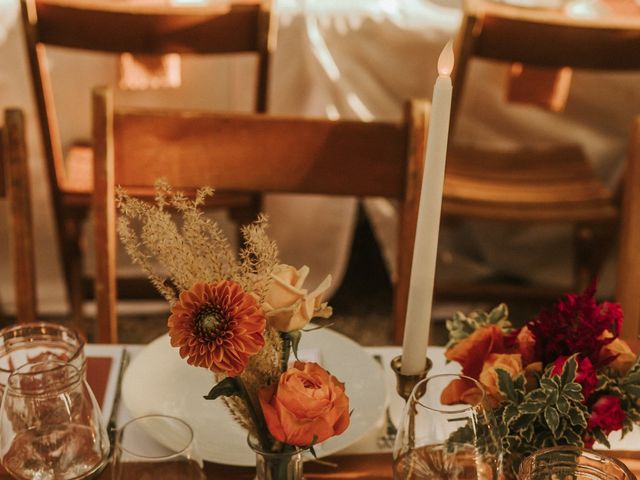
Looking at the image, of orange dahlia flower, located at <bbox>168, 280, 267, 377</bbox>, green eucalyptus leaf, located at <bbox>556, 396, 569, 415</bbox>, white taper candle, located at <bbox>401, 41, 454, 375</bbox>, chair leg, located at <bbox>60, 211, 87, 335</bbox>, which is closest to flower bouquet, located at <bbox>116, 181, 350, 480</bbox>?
orange dahlia flower, located at <bbox>168, 280, 267, 377</bbox>

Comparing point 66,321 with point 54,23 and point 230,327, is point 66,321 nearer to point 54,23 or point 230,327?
point 54,23

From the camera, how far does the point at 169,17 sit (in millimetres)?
1813

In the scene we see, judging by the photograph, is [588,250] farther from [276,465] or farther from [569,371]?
[276,465]

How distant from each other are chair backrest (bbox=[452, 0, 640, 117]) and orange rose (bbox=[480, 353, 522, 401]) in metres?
1.10

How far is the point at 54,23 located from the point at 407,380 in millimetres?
1271

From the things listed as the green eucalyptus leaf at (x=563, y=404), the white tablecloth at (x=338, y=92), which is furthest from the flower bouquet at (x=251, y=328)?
the white tablecloth at (x=338, y=92)

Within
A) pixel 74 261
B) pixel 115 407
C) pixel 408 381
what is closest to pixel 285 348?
pixel 408 381

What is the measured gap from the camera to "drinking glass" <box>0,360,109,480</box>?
80cm

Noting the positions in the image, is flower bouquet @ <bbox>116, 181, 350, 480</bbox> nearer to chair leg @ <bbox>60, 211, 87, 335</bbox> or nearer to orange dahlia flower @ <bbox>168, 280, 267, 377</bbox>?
orange dahlia flower @ <bbox>168, 280, 267, 377</bbox>

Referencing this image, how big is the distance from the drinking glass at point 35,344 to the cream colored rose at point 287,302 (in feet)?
1.06

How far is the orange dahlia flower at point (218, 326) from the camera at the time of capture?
0.64m

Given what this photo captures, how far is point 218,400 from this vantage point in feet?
3.27

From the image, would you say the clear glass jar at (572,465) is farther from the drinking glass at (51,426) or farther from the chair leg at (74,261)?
the chair leg at (74,261)

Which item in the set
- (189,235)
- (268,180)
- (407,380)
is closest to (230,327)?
(189,235)
